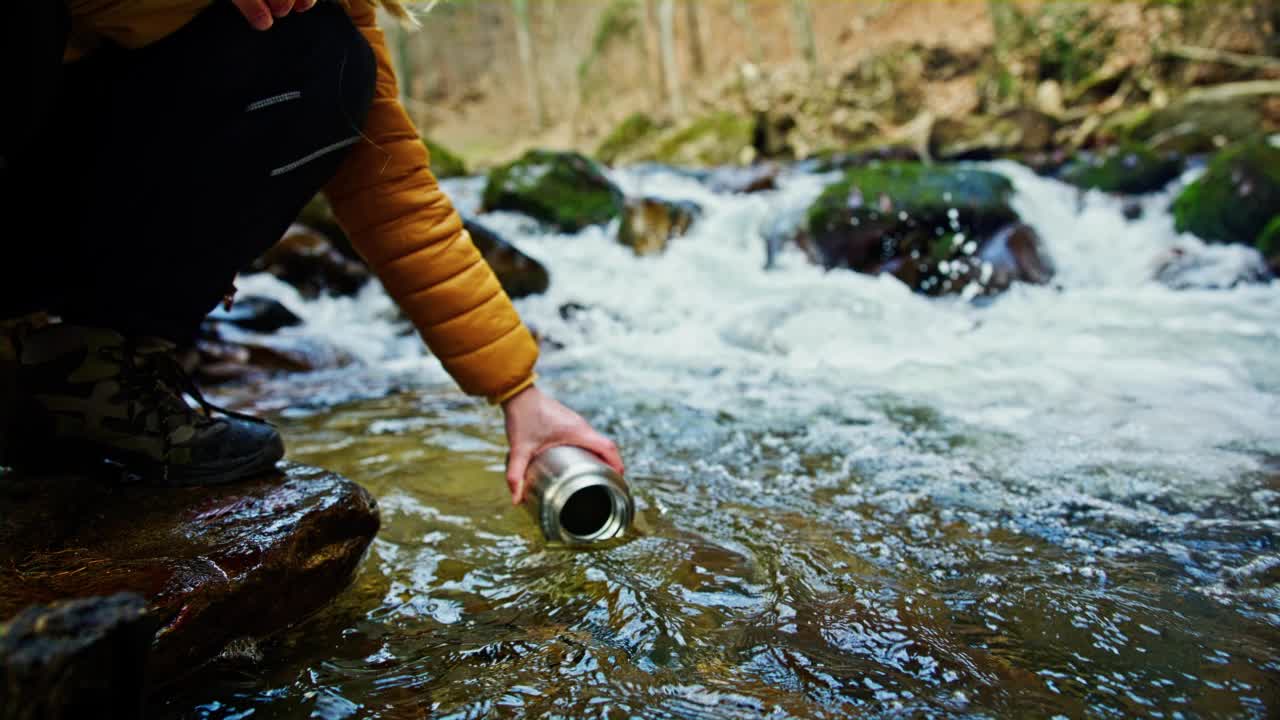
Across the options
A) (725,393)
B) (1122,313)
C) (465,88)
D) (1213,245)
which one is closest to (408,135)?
(725,393)

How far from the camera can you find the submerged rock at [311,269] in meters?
5.50

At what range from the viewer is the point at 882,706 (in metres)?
1.01

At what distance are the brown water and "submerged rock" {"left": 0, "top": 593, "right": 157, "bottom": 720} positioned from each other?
0.41 meters

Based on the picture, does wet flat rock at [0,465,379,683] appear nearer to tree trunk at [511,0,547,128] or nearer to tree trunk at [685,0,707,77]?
tree trunk at [685,0,707,77]

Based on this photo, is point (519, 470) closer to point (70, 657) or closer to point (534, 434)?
point (534, 434)

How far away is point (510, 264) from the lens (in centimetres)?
530

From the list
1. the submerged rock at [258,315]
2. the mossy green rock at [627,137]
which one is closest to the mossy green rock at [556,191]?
the submerged rock at [258,315]

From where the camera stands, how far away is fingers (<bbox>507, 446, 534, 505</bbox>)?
4.91 ft

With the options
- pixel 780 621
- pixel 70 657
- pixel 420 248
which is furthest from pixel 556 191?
pixel 70 657

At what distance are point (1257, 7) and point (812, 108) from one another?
290 inches

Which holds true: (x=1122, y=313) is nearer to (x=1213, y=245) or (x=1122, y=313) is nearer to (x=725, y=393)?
(x=1213, y=245)

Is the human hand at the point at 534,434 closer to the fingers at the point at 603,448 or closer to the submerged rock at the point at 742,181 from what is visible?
the fingers at the point at 603,448

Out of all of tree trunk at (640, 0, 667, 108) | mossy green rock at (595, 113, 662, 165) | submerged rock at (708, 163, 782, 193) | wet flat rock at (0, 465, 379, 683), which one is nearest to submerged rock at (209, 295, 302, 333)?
wet flat rock at (0, 465, 379, 683)

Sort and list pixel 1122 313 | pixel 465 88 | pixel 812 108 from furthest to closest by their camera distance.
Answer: pixel 465 88, pixel 812 108, pixel 1122 313
